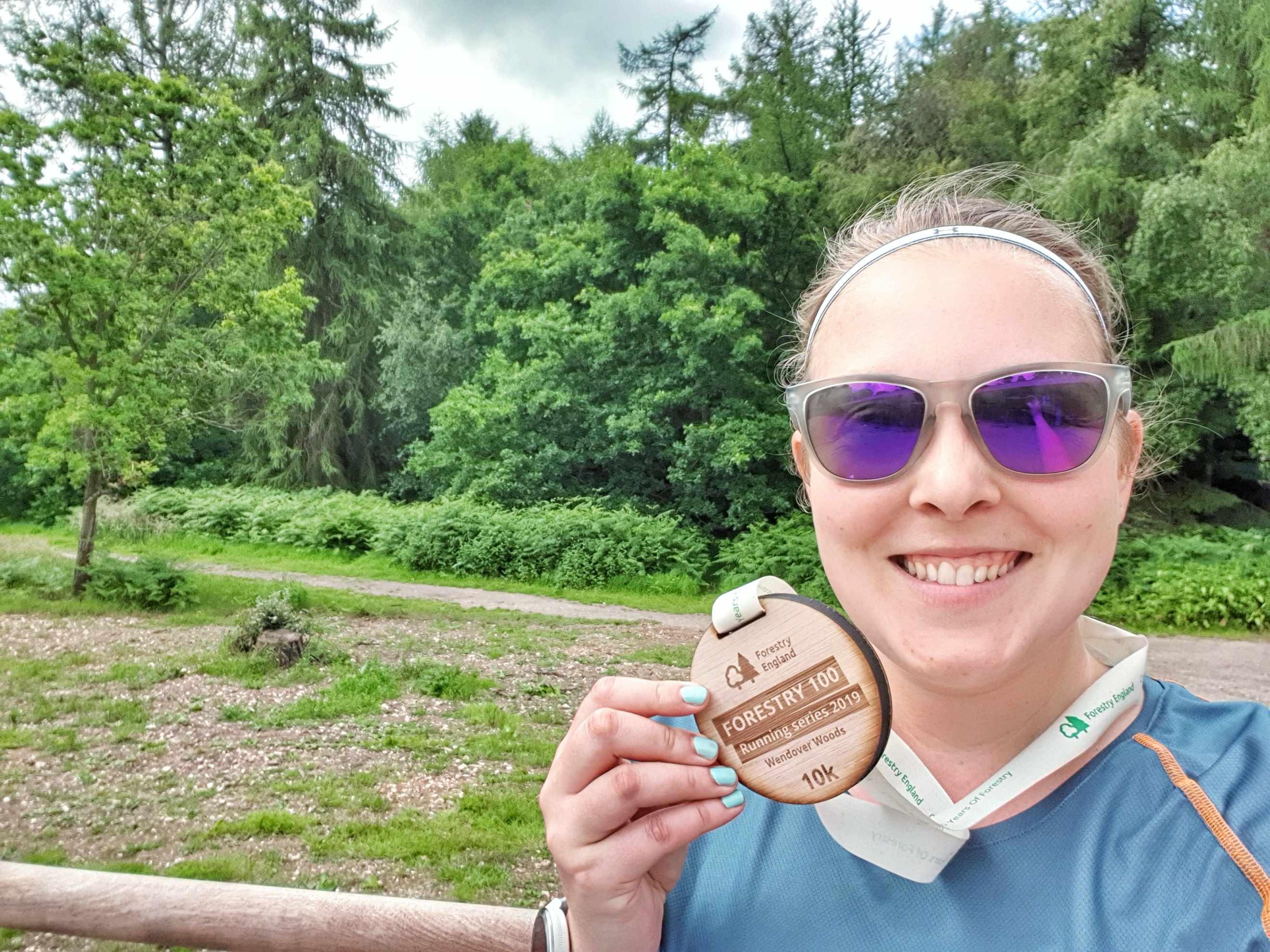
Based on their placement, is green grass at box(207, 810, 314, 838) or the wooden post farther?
green grass at box(207, 810, 314, 838)

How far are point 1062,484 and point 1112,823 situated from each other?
0.74ft

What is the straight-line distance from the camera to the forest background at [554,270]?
5465mm

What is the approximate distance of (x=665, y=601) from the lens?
7418 mm

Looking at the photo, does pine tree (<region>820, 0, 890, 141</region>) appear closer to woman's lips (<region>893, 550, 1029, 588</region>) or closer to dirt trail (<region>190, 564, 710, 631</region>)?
dirt trail (<region>190, 564, 710, 631</region>)

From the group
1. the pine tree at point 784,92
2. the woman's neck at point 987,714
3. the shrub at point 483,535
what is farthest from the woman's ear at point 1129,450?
the pine tree at point 784,92

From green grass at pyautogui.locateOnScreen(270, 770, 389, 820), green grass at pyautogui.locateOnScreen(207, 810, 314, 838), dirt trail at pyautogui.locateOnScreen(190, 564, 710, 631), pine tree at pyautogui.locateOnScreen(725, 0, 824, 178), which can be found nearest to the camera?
green grass at pyautogui.locateOnScreen(207, 810, 314, 838)

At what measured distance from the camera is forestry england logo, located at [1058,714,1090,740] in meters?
0.56

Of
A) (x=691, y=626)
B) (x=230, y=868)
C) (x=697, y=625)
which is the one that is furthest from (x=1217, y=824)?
(x=697, y=625)

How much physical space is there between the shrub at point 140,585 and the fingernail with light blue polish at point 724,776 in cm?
625

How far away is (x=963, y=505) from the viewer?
527mm

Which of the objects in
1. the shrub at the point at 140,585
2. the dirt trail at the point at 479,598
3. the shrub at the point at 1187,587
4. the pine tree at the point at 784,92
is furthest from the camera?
the pine tree at the point at 784,92

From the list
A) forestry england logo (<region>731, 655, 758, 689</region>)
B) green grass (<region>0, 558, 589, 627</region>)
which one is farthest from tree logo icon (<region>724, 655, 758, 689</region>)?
green grass (<region>0, 558, 589, 627</region>)

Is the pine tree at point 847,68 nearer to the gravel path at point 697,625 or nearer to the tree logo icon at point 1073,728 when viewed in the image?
the gravel path at point 697,625

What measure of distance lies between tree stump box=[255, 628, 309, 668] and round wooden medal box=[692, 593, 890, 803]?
4.45 metres
